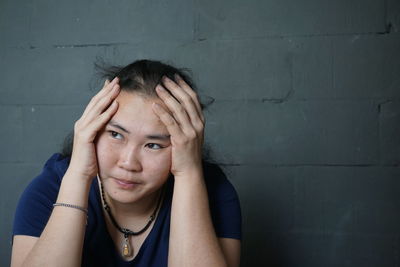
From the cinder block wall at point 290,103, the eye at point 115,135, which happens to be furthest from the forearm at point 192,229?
the cinder block wall at point 290,103

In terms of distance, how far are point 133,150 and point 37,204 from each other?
1.13 feet

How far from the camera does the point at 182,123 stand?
Result: 1328 mm

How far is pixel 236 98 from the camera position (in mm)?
2135

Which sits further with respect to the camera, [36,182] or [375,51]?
[375,51]

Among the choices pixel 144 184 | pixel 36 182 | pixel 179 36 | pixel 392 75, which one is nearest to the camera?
pixel 144 184

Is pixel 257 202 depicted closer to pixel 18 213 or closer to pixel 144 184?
pixel 144 184

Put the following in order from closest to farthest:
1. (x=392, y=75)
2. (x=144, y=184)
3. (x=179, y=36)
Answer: (x=144, y=184) → (x=392, y=75) → (x=179, y=36)

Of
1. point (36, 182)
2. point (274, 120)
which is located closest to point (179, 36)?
point (274, 120)

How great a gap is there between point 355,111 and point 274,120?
1.17ft

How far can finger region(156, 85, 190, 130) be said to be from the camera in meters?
1.32

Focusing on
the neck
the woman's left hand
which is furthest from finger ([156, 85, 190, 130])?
the neck

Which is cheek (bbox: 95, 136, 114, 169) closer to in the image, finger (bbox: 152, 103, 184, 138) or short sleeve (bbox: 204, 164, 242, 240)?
finger (bbox: 152, 103, 184, 138)

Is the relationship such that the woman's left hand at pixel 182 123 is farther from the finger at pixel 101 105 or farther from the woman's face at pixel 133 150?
the finger at pixel 101 105

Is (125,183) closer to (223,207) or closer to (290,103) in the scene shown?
(223,207)
